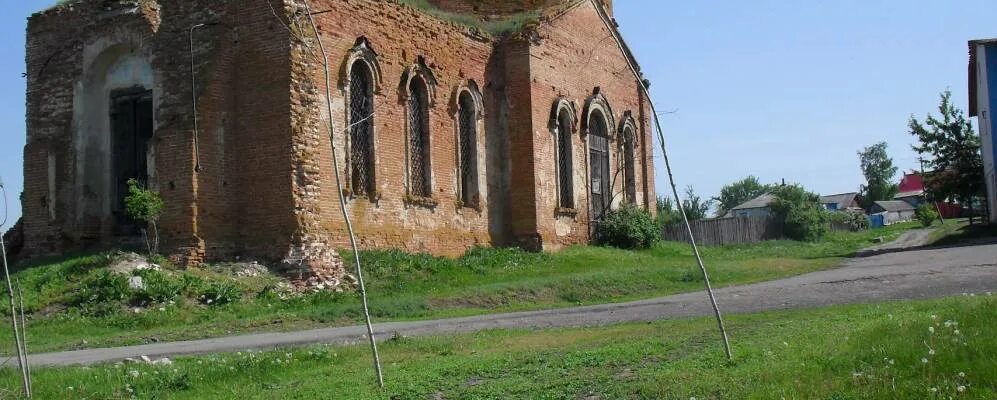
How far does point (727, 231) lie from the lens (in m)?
38.5

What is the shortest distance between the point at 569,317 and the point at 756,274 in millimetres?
9153

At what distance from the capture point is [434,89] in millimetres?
23844

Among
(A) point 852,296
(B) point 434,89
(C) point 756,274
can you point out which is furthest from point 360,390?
(B) point 434,89

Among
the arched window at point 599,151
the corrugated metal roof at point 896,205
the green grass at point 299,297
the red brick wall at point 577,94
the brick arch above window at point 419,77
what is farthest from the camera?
the corrugated metal roof at point 896,205

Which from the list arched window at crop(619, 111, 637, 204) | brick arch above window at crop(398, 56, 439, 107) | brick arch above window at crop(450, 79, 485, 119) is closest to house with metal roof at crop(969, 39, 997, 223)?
arched window at crop(619, 111, 637, 204)

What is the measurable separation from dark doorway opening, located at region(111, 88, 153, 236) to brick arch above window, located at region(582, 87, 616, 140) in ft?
45.1

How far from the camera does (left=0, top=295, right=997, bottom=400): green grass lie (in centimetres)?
586

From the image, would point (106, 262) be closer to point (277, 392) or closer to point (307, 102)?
point (307, 102)

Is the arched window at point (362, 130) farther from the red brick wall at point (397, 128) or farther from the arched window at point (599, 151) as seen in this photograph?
the arched window at point (599, 151)

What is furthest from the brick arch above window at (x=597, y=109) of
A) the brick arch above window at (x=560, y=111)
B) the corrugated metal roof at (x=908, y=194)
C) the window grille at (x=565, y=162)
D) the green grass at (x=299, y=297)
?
the corrugated metal roof at (x=908, y=194)

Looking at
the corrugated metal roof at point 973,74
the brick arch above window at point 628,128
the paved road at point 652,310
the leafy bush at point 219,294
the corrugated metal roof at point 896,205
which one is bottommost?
the paved road at point 652,310

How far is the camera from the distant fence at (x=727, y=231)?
3778 cm

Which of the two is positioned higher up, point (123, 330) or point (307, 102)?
point (307, 102)

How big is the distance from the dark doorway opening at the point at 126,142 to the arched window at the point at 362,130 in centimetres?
452
